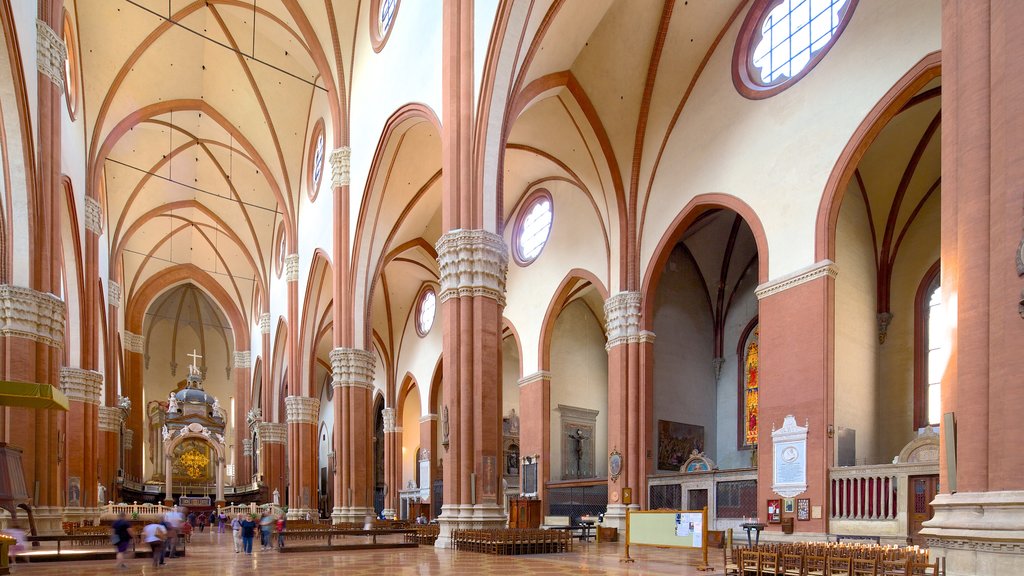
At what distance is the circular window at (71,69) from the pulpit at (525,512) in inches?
745

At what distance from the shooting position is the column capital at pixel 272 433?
3647 cm

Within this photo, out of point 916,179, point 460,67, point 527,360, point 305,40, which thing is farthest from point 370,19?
point 916,179

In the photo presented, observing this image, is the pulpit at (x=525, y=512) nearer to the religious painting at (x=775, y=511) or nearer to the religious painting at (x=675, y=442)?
the religious painting at (x=675, y=442)

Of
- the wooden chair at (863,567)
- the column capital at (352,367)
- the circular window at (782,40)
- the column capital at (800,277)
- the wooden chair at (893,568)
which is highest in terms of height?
the circular window at (782,40)

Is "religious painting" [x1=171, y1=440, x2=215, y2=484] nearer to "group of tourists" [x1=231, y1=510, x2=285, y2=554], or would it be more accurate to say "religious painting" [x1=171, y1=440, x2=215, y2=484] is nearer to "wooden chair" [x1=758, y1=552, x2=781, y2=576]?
"group of tourists" [x1=231, y1=510, x2=285, y2=554]

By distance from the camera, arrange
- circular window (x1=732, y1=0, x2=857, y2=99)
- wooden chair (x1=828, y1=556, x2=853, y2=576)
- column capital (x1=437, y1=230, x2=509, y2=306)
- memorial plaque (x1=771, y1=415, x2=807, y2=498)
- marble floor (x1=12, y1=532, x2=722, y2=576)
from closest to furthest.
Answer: wooden chair (x1=828, y1=556, x2=853, y2=576) < marble floor (x1=12, y1=532, x2=722, y2=576) < memorial plaque (x1=771, y1=415, x2=807, y2=498) < column capital (x1=437, y1=230, x2=509, y2=306) < circular window (x1=732, y1=0, x2=857, y2=99)

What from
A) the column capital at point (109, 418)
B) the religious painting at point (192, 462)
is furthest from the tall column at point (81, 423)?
the religious painting at point (192, 462)

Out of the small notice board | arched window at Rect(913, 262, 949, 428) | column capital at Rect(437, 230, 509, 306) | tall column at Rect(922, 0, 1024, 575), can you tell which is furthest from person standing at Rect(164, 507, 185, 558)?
arched window at Rect(913, 262, 949, 428)

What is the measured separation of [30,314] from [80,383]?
11.3 m

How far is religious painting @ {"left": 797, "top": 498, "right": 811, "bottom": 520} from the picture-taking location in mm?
14656

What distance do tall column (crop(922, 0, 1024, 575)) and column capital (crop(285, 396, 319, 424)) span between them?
26404mm

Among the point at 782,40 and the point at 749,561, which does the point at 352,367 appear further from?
the point at 749,561

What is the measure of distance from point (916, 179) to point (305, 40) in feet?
61.7

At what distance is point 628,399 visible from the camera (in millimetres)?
20688
